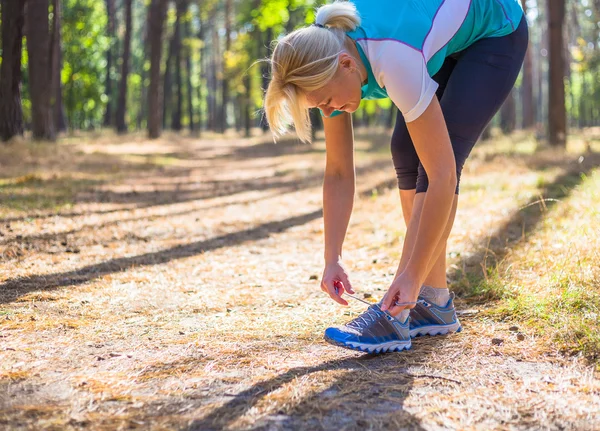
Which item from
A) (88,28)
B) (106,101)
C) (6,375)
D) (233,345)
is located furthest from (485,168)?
(106,101)

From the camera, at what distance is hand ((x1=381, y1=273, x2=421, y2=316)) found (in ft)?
7.49

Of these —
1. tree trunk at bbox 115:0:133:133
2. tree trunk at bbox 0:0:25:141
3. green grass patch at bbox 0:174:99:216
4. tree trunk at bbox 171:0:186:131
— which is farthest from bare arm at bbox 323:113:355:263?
tree trunk at bbox 171:0:186:131

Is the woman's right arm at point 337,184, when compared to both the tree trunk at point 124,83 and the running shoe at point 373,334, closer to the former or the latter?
the running shoe at point 373,334

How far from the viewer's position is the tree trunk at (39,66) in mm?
13055

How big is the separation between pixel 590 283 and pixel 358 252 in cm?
218

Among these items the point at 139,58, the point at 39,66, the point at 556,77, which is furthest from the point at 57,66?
the point at 139,58

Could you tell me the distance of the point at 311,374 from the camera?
2.33m

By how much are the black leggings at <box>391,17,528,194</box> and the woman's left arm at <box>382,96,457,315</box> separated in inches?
7.2

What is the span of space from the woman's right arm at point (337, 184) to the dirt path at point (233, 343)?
0.43 metres

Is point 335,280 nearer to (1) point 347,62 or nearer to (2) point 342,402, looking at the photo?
(2) point 342,402

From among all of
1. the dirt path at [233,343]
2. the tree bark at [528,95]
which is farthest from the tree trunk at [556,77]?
the tree bark at [528,95]

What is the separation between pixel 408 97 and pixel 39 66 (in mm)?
12877

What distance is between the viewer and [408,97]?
2.11m

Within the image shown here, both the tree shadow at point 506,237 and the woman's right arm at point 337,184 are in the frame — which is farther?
the tree shadow at point 506,237
